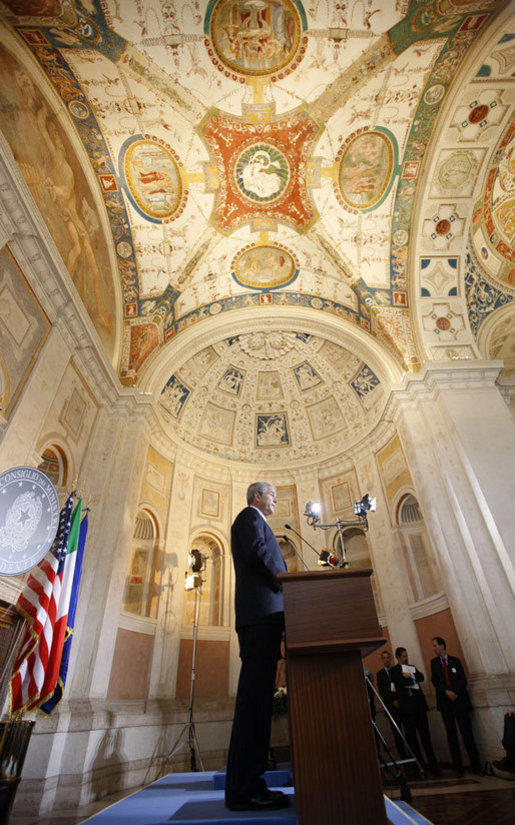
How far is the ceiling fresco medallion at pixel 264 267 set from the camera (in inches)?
422

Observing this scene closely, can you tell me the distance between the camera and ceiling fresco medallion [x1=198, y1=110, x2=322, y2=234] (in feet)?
28.0

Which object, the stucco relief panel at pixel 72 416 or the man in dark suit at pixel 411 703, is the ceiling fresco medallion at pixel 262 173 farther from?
the man in dark suit at pixel 411 703

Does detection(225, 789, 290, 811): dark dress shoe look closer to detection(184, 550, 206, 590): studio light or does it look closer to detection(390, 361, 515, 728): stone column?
detection(390, 361, 515, 728): stone column

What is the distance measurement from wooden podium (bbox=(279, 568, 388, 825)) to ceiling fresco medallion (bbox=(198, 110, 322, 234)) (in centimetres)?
933

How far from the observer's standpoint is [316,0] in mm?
6898

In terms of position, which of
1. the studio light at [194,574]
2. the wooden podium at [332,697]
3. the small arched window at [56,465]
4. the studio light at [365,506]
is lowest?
the wooden podium at [332,697]

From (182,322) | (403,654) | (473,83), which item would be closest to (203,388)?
(182,322)

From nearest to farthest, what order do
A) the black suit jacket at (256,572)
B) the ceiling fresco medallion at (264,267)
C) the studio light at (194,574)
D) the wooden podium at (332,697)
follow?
the wooden podium at (332,697) < the black suit jacket at (256,572) < the studio light at (194,574) < the ceiling fresco medallion at (264,267)

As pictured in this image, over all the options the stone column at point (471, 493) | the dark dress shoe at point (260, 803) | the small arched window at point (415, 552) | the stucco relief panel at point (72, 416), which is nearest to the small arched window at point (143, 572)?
the stucco relief panel at point (72, 416)

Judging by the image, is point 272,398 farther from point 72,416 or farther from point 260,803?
point 260,803

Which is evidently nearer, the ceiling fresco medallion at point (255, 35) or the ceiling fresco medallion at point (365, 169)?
the ceiling fresco medallion at point (255, 35)

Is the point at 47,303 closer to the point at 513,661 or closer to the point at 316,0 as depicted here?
the point at 316,0

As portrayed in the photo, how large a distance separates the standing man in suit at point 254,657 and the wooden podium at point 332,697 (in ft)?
0.77

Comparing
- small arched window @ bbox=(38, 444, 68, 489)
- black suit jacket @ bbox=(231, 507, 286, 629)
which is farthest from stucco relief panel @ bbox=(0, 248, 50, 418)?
black suit jacket @ bbox=(231, 507, 286, 629)
